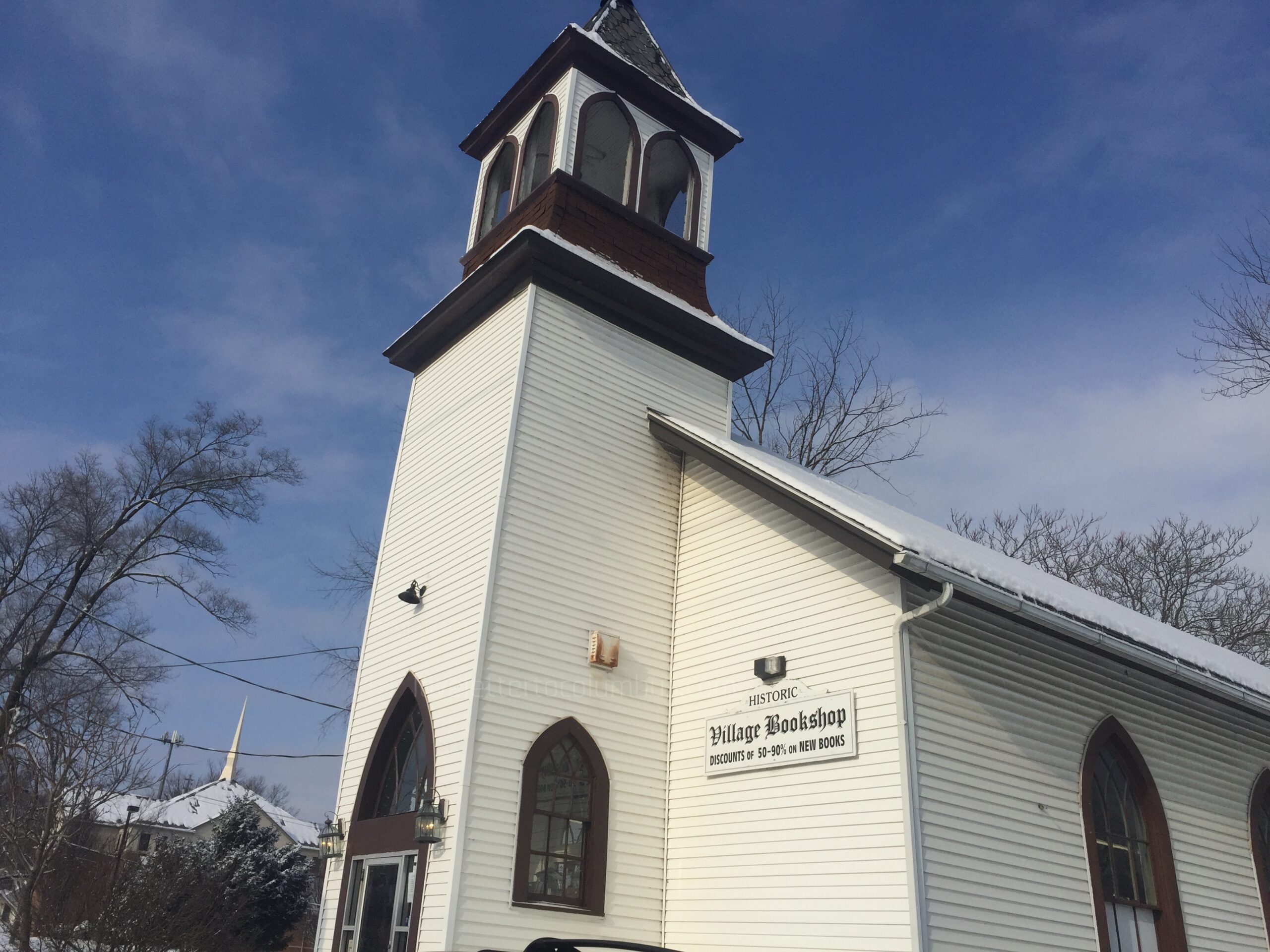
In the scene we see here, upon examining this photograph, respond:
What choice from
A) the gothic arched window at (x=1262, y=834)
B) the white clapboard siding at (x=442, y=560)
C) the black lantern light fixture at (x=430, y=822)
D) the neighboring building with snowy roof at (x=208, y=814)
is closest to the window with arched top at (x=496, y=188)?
the white clapboard siding at (x=442, y=560)

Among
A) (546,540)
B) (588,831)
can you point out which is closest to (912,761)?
(588,831)

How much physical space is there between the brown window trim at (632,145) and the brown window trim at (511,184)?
3.50 ft

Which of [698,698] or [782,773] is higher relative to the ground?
[698,698]

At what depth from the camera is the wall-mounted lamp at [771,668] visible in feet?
32.0

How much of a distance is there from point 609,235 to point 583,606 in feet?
17.1

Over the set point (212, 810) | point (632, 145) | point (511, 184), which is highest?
point (632, 145)

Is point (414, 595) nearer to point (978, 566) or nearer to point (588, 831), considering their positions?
A: point (588, 831)

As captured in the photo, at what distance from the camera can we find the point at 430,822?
368 inches

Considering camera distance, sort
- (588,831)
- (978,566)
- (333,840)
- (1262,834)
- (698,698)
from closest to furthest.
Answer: (978,566) → (588,831) → (698,698) → (333,840) → (1262,834)

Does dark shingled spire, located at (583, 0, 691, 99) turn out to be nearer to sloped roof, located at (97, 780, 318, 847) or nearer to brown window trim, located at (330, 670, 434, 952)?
brown window trim, located at (330, 670, 434, 952)

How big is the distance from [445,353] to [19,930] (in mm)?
9713

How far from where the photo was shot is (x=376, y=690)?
11891 mm

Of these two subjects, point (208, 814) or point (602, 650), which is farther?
point (208, 814)

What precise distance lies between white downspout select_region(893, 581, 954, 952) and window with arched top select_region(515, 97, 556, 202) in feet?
28.1
